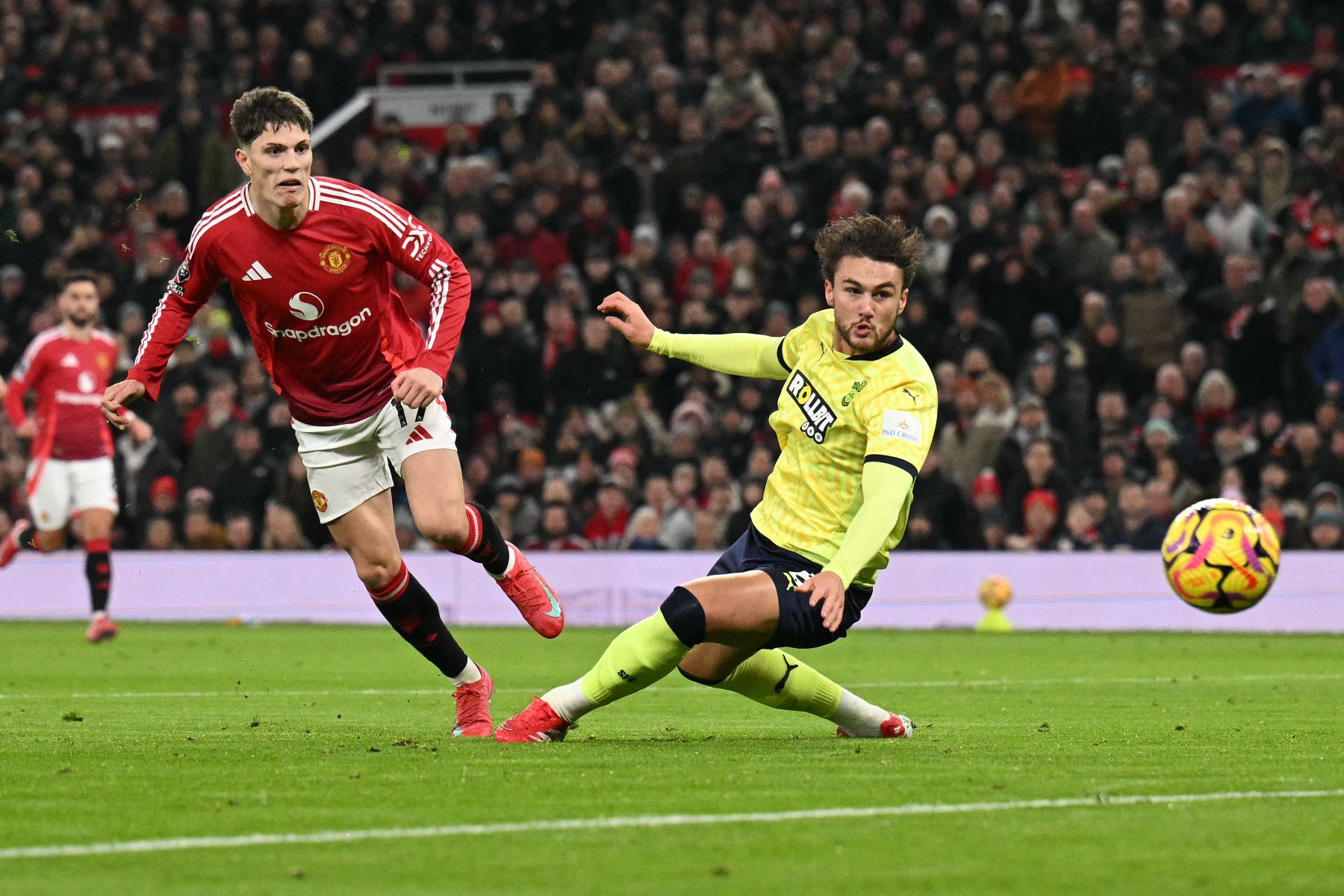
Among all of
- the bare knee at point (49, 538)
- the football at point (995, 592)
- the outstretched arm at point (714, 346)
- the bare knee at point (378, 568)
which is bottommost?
the football at point (995, 592)

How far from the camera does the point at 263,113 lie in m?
7.68

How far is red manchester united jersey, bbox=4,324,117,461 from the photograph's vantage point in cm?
1576

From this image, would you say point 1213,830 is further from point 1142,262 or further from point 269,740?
→ point 1142,262

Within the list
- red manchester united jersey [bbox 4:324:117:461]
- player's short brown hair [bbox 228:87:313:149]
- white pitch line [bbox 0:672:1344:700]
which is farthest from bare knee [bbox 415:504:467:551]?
red manchester united jersey [bbox 4:324:117:461]

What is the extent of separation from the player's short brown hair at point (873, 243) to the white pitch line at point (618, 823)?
2142 millimetres

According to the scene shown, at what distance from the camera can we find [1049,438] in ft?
56.8

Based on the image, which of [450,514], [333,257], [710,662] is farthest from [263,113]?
[710,662]

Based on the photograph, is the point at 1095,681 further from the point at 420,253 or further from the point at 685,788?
the point at 685,788

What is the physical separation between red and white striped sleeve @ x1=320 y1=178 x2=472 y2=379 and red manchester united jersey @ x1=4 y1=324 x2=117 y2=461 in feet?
27.5

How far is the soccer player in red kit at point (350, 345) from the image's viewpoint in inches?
308

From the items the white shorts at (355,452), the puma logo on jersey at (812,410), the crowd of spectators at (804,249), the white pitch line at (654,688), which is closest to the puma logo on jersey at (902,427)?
the puma logo on jersey at (812,410)

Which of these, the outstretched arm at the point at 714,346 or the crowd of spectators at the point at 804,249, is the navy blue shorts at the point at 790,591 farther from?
the crowd of spectators at the point at 804,249

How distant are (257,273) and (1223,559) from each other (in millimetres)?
5806

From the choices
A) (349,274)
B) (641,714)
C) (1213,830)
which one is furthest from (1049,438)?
(1213,830)
